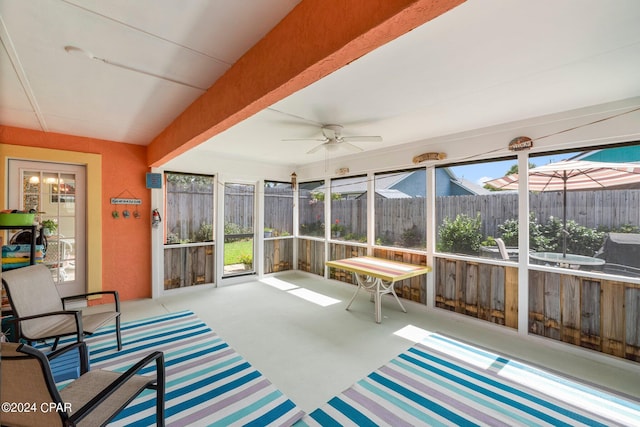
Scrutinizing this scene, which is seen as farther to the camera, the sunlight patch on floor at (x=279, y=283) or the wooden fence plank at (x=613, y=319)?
the sunlight patch on floor at (x=279, y=283)

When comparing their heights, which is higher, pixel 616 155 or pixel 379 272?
pixel 616 155

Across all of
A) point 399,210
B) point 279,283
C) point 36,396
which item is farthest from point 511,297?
point 36,396

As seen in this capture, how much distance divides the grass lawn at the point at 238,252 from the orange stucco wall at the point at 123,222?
130cm

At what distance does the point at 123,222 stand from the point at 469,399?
185 inches

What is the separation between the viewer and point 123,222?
14.1 ft

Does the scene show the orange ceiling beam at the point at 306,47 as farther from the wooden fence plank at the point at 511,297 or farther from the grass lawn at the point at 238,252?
the grass lawn at the point at 238,252

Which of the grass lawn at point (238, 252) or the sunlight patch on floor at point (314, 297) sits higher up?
the grass lawn at point (238, 252)

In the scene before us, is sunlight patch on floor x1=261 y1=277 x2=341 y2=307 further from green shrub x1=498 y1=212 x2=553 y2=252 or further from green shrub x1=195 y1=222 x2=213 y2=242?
green shrub x1=498 y1=212 x2=553 y2=252

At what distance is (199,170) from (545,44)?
183 inches

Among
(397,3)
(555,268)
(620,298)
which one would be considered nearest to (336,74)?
(397,3)

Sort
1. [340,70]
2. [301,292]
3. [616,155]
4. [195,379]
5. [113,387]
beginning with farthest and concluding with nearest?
[301,292] → [616,155] → [195,379] → [340,70] → [113,387]

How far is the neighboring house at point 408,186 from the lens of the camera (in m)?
3.89

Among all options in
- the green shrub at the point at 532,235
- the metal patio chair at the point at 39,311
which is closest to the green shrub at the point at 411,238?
the green shrub at the point at 532,235

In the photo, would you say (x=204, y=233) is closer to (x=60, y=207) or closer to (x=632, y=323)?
(x=60, y=207)
